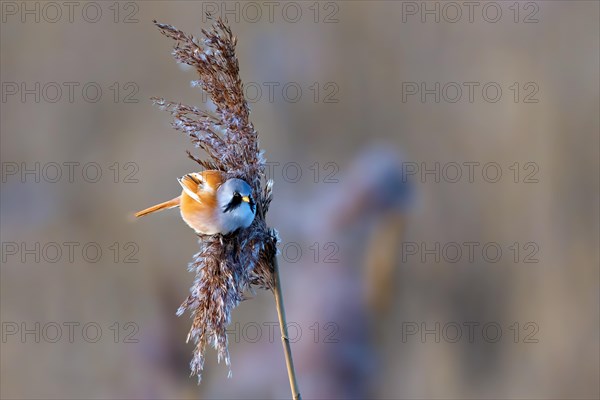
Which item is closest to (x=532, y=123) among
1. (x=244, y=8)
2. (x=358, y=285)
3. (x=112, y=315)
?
(x=358, y=285)

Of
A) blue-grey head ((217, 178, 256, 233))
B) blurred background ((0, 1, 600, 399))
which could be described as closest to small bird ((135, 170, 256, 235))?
blue-grey head ((217, 178, 256, 233))

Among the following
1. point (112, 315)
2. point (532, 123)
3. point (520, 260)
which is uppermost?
point (532, 123)

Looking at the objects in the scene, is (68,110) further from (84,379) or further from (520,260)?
(520,260)

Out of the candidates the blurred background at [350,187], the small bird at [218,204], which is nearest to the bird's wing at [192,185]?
the small bird at [218,204]

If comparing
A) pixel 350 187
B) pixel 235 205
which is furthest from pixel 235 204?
pixel 350 187

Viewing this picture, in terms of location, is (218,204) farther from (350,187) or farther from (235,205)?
(350,187)

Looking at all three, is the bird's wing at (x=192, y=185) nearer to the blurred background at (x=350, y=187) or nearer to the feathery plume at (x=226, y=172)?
the feathery plume at (x=226, y=172)

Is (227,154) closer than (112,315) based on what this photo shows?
Yes
